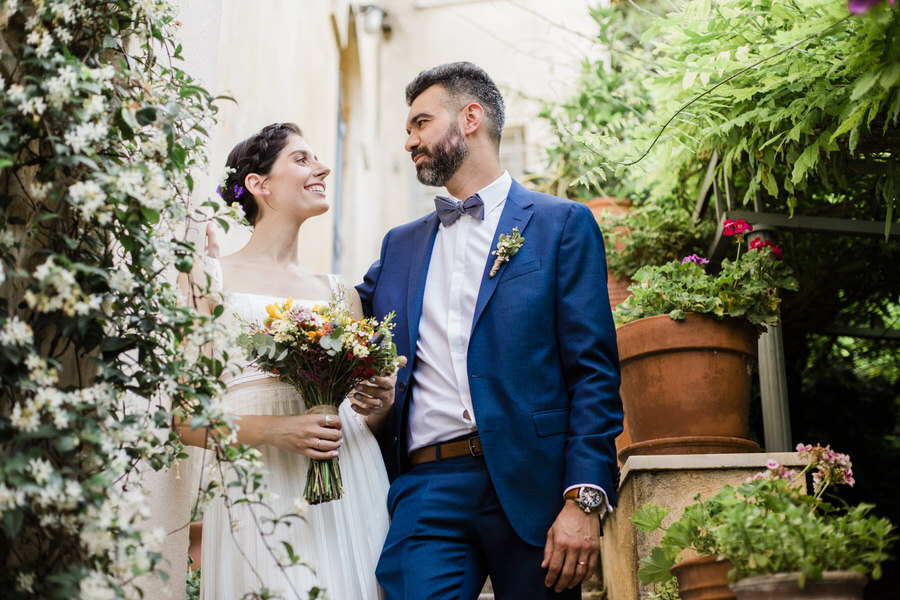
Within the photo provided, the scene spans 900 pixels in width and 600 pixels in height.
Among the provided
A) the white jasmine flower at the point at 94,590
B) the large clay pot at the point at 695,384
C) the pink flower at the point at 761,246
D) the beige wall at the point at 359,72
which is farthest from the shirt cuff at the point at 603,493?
the pink flower at the point at 761,246

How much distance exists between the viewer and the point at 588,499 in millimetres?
2580

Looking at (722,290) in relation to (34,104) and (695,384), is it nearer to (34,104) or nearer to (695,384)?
(695,384)

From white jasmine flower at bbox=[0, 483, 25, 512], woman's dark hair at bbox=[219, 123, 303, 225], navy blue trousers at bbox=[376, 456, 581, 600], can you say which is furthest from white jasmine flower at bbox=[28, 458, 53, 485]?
woman's dark hair at bbox=[219, 123, 303, 225]

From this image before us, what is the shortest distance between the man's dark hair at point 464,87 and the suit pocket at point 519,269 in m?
0.72

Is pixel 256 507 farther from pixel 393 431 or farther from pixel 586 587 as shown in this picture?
pixel 586 587

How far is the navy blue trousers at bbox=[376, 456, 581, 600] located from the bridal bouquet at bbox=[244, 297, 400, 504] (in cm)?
25

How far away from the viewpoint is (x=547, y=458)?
8.87 feet

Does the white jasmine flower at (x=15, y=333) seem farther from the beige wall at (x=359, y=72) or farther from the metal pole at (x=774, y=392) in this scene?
the metal pole at (x=774, y=392)

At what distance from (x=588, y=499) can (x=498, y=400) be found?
40 cm

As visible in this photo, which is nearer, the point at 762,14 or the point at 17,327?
the point at 17,327

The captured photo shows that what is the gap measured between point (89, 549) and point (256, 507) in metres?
1.22

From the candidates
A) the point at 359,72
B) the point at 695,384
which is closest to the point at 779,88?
the point at 695,384

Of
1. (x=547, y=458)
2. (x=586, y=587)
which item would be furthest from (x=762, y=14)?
(x=586, y=587)

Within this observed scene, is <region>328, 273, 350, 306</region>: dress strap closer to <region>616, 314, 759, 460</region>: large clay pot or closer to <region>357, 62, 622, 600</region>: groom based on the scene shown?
<region>357, 62, 622, 600</region>: groom
